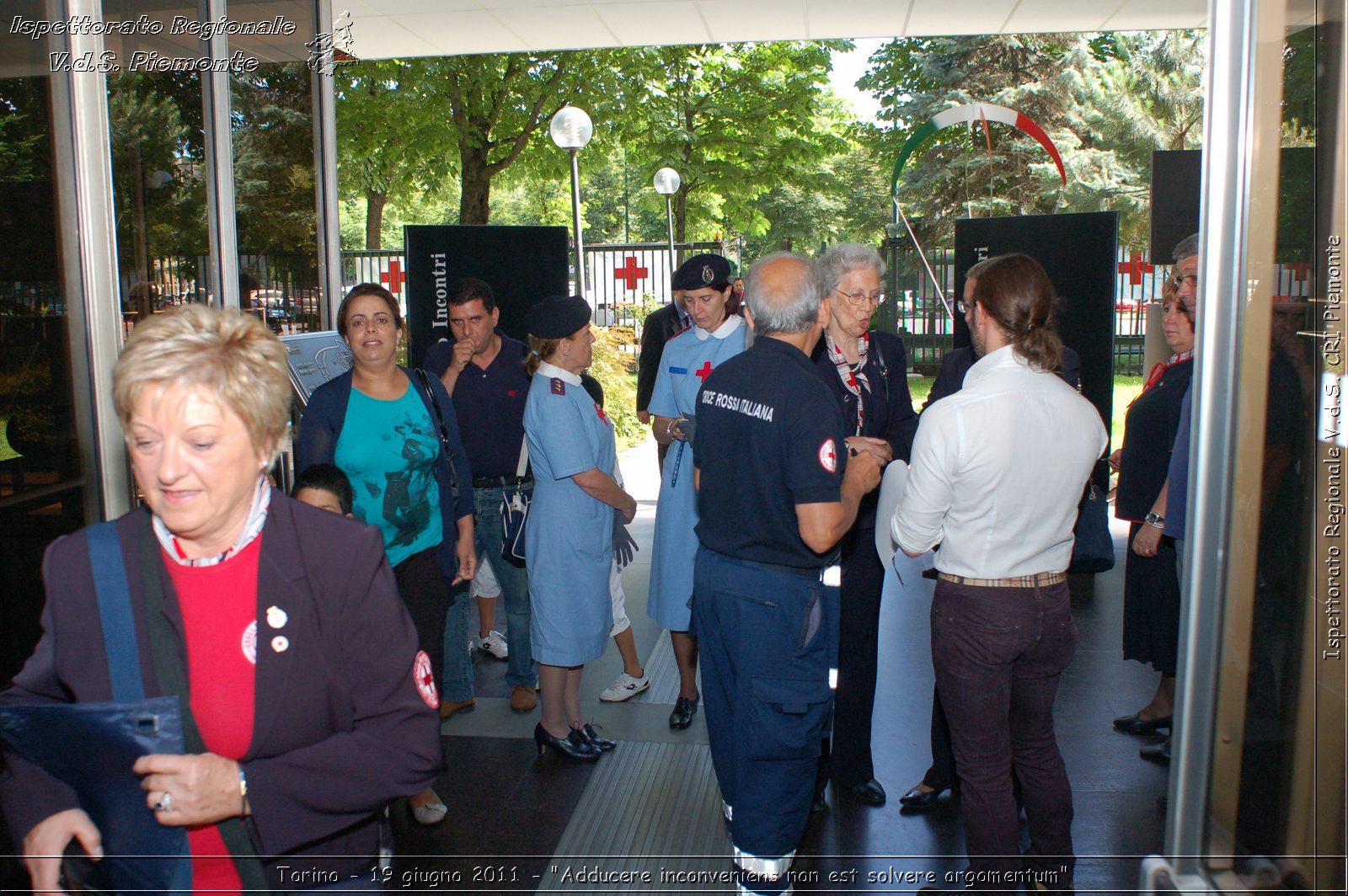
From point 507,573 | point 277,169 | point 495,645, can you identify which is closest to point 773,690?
point 507,573

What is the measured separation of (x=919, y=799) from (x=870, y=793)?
0.17 meters

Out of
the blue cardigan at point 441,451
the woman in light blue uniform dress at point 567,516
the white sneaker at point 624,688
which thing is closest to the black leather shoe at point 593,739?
the woman in light blue uniform dress at point 567,516

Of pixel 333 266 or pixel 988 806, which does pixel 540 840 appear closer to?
pixel 988 806

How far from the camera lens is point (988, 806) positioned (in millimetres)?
2801

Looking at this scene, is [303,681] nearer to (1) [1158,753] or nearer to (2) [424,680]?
(2) [424,680]

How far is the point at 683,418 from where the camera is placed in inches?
156

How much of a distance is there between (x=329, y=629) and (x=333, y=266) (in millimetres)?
3991

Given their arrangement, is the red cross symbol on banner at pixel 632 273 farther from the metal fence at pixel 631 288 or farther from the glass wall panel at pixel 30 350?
the glass wall panel at pixel 30 350

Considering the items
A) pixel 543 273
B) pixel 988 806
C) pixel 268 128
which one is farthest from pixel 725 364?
pixel 543 273

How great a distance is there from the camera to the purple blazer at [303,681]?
58.0 inches

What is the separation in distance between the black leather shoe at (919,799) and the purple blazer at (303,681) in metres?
2.44

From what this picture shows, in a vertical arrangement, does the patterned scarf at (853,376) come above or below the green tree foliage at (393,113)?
below

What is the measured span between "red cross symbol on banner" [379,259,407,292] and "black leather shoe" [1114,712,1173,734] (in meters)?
11.9

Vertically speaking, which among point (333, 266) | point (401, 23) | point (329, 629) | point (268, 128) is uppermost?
point (401, 23)
